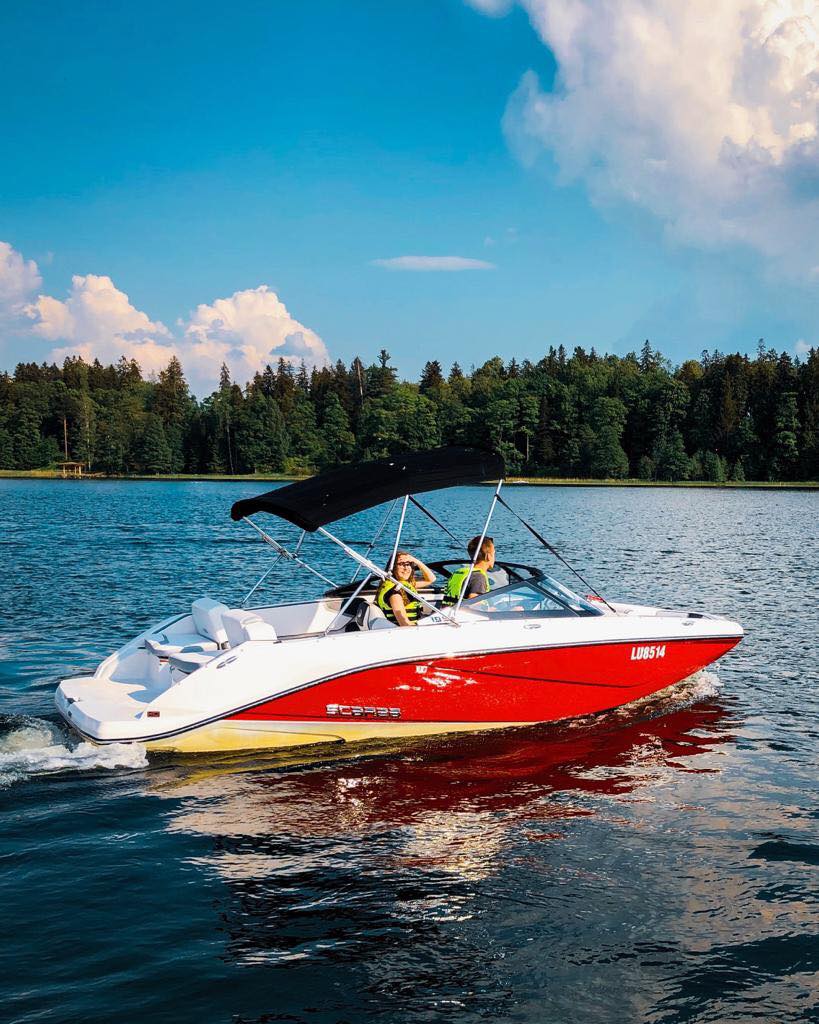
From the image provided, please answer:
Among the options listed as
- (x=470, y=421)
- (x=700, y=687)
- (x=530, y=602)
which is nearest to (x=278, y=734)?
(x=530, y=602)

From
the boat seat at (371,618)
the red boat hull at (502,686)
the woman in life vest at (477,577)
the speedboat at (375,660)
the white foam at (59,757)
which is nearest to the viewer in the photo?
the white foam at (59,757)

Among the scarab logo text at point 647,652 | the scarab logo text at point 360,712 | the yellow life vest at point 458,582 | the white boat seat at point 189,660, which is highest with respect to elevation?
the yellow life vest at point 458,582

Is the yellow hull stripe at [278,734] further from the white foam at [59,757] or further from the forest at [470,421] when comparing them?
the forest at [470,421]

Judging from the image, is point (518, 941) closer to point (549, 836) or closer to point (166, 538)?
point (549, 836)

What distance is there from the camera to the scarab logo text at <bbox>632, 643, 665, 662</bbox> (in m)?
10.5

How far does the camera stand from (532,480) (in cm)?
11800

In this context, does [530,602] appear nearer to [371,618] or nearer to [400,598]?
[400,598]

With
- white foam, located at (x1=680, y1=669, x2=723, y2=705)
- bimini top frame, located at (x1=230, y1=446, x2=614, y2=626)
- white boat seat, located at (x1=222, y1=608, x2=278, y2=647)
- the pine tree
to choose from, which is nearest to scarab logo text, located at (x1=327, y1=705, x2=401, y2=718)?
white boat seat, located at (x1=222, y1=608, x2=278, y2=647)

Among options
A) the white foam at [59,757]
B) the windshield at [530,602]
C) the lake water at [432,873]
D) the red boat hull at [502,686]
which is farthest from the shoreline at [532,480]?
the white foam at [59,757]

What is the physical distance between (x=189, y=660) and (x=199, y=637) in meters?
1.11

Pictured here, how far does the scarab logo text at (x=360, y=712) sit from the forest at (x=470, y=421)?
100 meters

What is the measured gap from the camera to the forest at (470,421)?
116438 mm

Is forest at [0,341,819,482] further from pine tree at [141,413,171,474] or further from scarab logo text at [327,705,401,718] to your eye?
scarab logo text at [327,705,401,718]

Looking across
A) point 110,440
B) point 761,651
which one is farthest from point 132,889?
point 110,440
